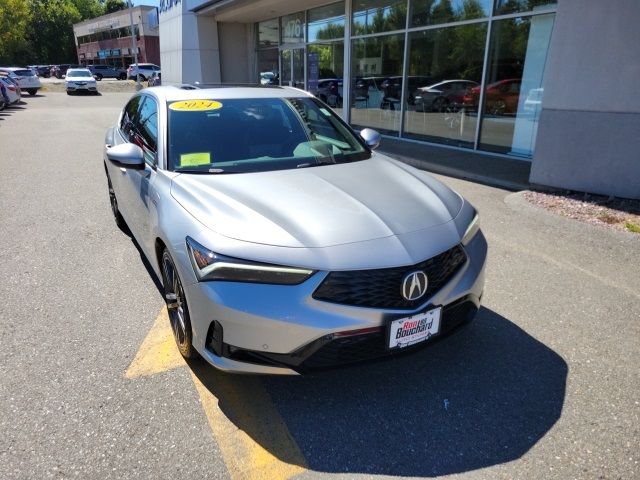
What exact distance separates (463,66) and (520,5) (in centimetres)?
158

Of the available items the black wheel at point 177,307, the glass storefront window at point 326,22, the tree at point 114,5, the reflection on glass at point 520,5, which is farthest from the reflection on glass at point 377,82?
the tree at point 114,5

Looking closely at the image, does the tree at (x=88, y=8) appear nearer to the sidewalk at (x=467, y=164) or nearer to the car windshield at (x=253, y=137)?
the sidewalk at (x=467, y=164)

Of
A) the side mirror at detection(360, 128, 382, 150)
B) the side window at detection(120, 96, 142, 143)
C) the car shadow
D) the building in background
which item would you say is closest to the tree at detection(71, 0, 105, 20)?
the building in background

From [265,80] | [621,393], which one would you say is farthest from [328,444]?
[265,80]

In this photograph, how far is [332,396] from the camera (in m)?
2.68

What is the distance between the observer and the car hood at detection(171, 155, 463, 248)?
242cm

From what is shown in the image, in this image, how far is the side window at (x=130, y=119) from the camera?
4.52 meters

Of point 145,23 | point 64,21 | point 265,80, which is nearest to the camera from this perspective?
point 265,80

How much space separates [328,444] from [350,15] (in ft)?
42.1

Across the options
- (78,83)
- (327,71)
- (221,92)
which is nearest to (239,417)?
(221,92)

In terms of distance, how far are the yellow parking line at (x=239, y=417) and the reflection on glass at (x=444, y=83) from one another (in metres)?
8.81

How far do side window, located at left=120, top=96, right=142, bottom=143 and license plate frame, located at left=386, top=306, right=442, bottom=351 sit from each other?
310cm

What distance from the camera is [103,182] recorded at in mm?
7750

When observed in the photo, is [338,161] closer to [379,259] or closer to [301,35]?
[379,259]
